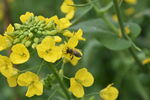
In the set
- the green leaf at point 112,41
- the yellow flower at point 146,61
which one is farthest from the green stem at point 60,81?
the yellow flower at point 146,61

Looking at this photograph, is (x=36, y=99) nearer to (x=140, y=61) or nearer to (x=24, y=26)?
(x=140, y=61)

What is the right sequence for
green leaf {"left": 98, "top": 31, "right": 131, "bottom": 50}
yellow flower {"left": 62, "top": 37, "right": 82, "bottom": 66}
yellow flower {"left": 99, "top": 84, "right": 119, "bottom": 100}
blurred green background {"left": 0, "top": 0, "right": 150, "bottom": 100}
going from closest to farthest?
yellow flower {"left": 62, "top": 37, "right": 82, "bottom": 66}, yellow flower {"left": 99, "top": 84, "right": 119, "bottom": 100}, green leaf {"left": 98, "top": 31, "right": 131, "bottom": 50}, blurred green background {"left": 0, "top": 0, "right": 150, "bottom": 100}

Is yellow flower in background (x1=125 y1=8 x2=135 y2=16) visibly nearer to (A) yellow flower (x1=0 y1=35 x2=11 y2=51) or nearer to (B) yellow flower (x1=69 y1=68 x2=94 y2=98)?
(B) yellow flower (x1=69 y1=68 x2=94 y2=98)

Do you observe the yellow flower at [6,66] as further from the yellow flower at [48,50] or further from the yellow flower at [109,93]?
the yellow flower at [109,93]

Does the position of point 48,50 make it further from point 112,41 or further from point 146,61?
point 146,61

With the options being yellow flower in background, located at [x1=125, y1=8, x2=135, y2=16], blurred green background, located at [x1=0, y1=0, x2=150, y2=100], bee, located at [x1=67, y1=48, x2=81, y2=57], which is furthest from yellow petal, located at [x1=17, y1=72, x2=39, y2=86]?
yellow flower in background, located at [x1=125, y1=8, x2=135, y2=16]

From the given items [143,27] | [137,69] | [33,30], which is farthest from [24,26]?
[143,27]

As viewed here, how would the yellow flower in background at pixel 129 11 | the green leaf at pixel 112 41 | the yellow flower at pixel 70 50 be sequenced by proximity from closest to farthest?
1. the yellow flower at pixel 70 50
2. the green leaf at pixel 112 41
3. the yellow flower in background at pixel 129 11
